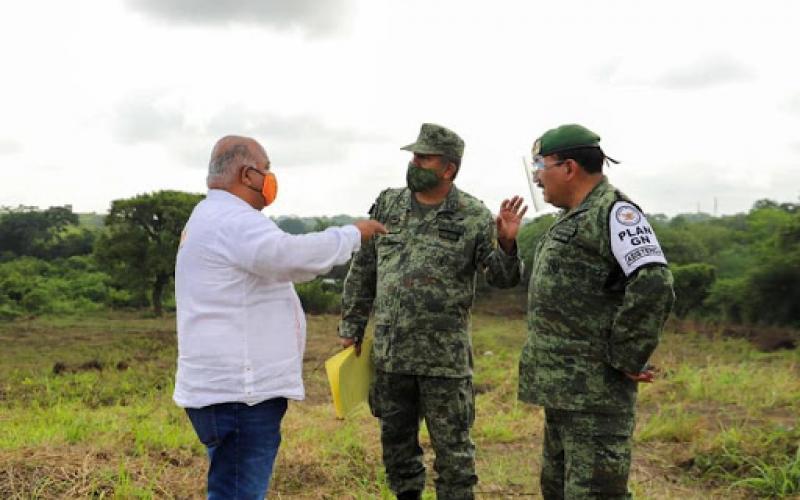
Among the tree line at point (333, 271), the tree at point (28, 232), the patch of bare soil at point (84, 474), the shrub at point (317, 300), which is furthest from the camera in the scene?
the tree at point (28, 232)

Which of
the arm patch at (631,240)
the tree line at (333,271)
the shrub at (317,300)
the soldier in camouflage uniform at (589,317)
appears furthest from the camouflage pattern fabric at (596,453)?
the shrub at (317,300)

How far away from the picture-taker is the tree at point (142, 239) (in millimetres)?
18000

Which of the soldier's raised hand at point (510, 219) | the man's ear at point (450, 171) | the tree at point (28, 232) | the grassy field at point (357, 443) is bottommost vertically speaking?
the grassy field at point (357, 443)

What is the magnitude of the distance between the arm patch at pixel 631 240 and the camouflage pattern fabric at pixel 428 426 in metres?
1.14

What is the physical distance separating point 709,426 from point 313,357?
7999 millimetres

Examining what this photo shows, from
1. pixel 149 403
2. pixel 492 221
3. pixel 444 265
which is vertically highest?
pixel 492 221

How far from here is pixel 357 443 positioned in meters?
4.70

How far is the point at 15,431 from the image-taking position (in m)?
5.41

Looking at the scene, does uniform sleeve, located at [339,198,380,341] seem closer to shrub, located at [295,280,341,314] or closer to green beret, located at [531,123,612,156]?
green beret, located at [531,123,612,156]

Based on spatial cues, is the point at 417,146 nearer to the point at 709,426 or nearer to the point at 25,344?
the point at 709,426

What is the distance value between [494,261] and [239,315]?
1.28 metres

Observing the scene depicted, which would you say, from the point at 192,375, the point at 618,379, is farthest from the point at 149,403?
the point at 618,379

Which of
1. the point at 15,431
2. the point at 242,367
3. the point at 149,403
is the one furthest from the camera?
the point at 149,403

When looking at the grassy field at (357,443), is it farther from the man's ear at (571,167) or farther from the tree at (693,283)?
the tree at (693,283)
